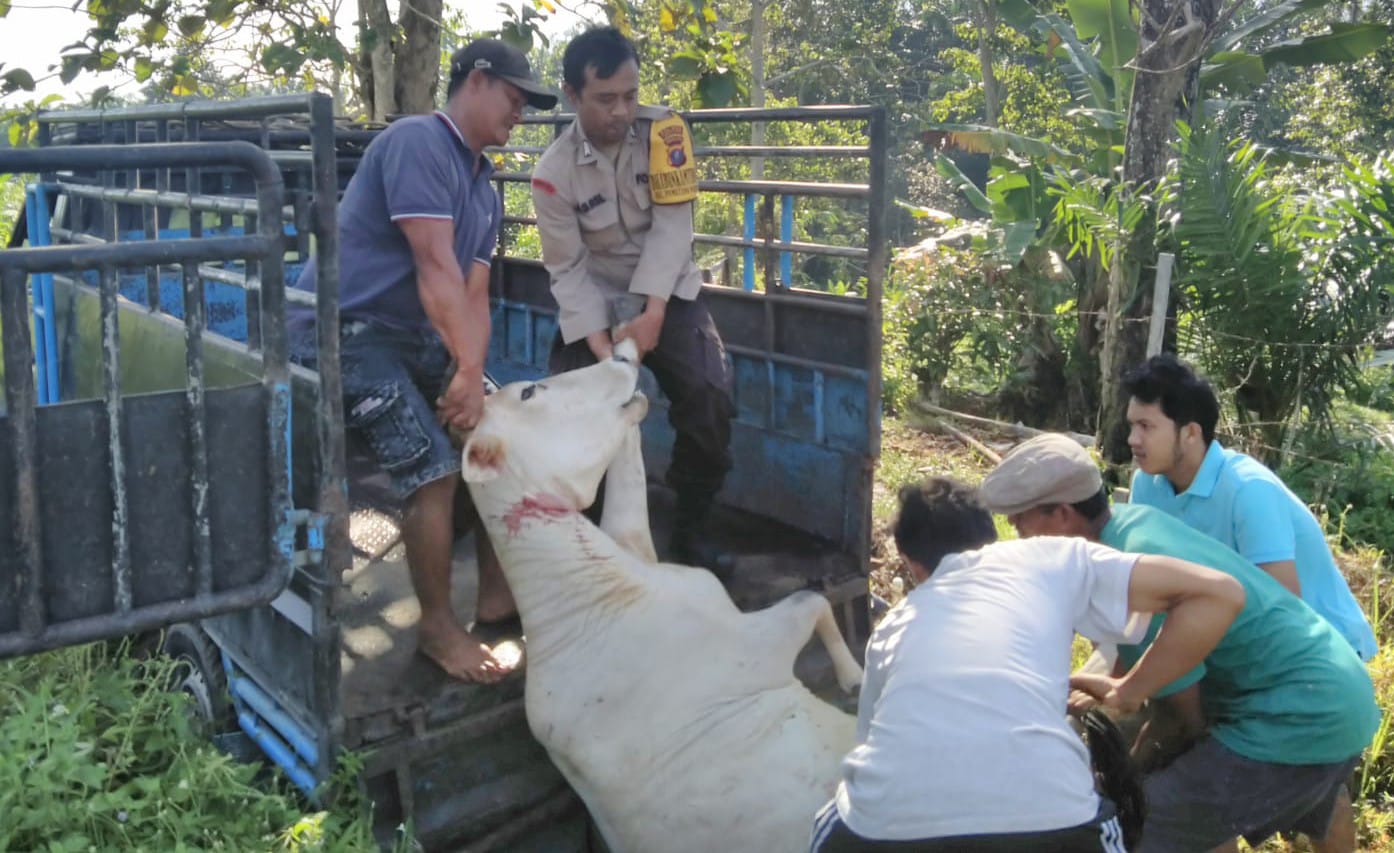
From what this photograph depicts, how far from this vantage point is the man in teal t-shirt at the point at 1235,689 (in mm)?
2725

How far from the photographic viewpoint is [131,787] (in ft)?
8.99

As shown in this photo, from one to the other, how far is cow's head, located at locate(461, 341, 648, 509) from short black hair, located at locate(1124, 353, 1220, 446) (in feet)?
4.33

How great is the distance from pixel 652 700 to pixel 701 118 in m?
2.05

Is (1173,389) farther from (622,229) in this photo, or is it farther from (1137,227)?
(1137,227)

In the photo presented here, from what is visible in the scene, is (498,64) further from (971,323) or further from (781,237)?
(971,323)

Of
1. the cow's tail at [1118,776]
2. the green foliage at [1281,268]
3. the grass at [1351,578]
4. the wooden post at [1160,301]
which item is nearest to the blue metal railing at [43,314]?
the grass at [1351,578]

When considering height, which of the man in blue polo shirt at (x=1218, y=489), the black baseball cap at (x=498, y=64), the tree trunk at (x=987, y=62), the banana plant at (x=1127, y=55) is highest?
the tree trunk at (x=987, y=62)

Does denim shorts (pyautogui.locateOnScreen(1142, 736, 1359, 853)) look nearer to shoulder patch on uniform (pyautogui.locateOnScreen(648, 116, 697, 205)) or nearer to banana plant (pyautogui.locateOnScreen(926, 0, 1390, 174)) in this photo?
shoulder patch on uniform (pyautogui.locateOnScreen(648, 116, 697, 205))

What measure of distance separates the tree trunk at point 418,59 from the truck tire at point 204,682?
391 cm

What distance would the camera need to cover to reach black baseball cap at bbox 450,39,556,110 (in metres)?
3.24

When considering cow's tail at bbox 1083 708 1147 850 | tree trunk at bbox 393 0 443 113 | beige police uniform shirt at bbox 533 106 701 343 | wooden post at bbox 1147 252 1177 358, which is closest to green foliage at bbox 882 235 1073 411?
wooden post at bbox 1147 252 1177 358

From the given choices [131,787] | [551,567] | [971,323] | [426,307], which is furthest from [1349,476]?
[131,787]

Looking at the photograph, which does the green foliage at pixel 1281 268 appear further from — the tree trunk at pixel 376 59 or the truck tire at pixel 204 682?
the truck tire at pixel 204 682

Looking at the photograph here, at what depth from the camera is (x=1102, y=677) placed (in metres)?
2.86
